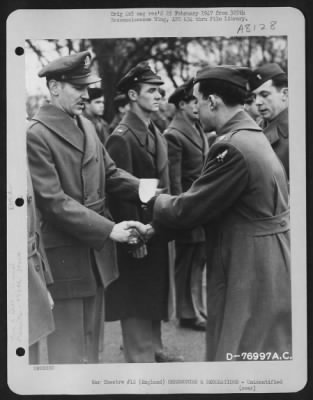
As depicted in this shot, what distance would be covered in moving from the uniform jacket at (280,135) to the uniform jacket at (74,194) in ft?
1.99

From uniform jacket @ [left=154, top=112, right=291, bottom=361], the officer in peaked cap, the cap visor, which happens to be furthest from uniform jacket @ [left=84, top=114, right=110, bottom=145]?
uniform jacket @ [left=154, top=112, right=291, bottom=361]

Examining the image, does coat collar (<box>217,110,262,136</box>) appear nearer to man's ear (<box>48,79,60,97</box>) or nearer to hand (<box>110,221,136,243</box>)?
hand (<box>110,221,136,243</box>)

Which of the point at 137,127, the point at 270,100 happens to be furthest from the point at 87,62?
the point at 270,100

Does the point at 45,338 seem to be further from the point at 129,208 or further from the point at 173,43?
the point at 173,43

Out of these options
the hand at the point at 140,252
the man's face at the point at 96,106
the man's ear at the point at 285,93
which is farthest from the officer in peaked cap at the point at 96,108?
the man's ear at the point at 285,93

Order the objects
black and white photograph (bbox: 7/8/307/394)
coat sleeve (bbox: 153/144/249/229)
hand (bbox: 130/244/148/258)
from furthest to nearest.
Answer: hand (bbox: 130/244/148/258), black and white photograph (bbox: 7/8/307/394), coat sleeve (bbox: 153/144/249/229)

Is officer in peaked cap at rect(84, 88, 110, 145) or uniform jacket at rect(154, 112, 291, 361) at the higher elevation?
officer in peaked cap at rect(84, 88, 110, 145)

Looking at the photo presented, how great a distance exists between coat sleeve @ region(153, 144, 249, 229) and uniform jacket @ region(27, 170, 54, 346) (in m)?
0.53

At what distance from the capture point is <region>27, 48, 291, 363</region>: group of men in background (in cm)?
349

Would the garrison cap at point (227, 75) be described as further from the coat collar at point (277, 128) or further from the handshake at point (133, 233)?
the handshake at point (133, 233)

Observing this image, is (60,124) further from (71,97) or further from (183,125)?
(183,125)

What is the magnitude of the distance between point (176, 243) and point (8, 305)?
2.51ft

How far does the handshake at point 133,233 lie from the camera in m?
3.57

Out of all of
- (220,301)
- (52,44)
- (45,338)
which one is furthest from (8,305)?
(52,44)
